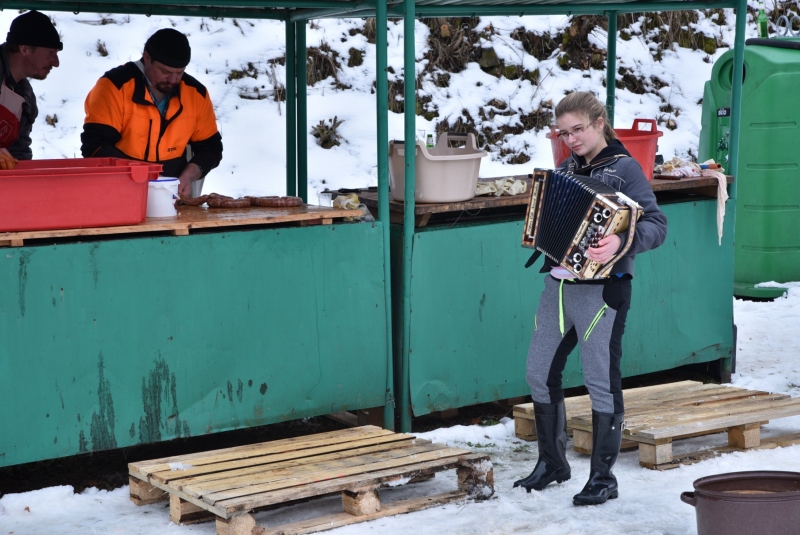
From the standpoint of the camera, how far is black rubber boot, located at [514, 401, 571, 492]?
14.5 ft

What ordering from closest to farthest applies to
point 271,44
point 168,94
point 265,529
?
point 265,529 → point 168,94 → point 271,44

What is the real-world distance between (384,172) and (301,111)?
1.50 meters

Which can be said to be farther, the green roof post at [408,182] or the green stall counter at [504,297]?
the green stall counter at [504,297]

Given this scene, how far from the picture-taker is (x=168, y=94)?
5.68 meters

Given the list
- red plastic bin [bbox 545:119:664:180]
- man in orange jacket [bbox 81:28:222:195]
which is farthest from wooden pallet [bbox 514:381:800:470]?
man in orange jacket [bbox 81:28:222:195]

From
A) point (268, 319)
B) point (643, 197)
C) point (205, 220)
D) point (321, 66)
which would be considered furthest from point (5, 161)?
point (321, 66)

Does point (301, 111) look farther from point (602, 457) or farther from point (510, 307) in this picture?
point (602, 457)

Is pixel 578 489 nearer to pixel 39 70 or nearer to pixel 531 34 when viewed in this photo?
pixel 39 70

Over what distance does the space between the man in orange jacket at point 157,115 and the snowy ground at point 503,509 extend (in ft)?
6.38

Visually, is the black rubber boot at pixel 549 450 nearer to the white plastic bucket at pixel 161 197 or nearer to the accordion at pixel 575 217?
the accordion at pixel 575 217

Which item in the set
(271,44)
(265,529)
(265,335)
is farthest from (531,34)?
(265,529)

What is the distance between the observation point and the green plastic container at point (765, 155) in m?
8.38

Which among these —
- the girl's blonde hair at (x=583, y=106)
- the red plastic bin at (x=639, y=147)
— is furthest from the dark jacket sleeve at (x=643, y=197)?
the red plastic bin at (x=639, y=147)

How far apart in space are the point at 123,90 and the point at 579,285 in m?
2.75
